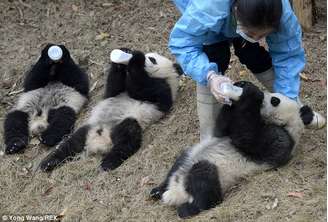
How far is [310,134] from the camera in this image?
495 cm

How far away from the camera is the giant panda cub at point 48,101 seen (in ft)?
18.1

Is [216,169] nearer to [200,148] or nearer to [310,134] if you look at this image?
[200,148]

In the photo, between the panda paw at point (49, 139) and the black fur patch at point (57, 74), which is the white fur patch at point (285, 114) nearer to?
the panda paw at point (49, 139)

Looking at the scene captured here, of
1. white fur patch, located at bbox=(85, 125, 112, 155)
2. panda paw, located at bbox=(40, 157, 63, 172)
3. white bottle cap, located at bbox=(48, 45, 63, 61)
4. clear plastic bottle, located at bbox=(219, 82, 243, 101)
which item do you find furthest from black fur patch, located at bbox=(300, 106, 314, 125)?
white bottle cap, located at bbox=(48, 45, 63, 61)

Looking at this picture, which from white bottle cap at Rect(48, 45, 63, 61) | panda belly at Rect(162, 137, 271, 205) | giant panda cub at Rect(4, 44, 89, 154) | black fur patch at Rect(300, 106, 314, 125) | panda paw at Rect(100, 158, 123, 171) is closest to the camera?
panda belly at Rect(162, 137, 271, 205)

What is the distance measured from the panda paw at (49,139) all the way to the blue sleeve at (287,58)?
205cm

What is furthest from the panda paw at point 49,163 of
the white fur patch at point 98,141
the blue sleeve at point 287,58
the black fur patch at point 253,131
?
the blue sleeve at point 287,58

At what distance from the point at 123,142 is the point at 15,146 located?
3.34 ft

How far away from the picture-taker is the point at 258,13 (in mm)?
3814

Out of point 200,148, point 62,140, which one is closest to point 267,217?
point 200,148

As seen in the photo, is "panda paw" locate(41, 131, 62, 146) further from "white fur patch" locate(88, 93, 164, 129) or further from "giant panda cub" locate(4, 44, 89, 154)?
"white fur patch" locate(88, 93, 164, 129)

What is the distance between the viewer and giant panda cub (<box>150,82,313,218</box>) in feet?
14.0

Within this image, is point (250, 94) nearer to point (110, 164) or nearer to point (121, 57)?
point (110, 164)

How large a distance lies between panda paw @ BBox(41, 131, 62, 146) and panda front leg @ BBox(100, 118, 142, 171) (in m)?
0.58
